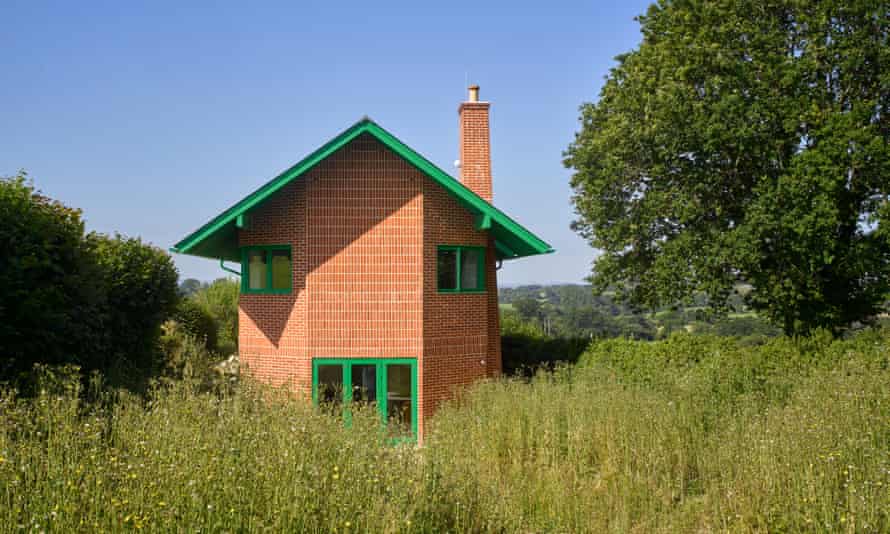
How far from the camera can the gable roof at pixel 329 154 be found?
13141 millimetres

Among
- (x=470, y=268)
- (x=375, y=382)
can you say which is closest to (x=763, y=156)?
(x=470, y=268)

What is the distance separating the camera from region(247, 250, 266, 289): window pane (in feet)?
47.9

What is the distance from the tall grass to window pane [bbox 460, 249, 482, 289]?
3.65 meters

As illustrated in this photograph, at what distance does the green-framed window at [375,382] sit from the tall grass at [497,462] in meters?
2.37

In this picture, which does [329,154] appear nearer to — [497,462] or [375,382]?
[375,382]

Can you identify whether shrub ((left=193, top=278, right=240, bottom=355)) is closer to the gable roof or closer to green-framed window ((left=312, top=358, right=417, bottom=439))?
the gable roof

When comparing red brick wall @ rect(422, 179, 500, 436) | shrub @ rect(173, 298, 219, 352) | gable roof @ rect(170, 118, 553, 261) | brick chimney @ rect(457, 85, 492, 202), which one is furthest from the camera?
shrub @ rect(173, 298, 219, 352)

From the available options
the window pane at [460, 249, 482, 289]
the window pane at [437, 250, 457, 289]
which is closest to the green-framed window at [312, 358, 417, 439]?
the window pane at [437, 250, 457, 289]

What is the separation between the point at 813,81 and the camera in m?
18.4

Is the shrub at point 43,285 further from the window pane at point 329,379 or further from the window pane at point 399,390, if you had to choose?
the window pane at point 399,390

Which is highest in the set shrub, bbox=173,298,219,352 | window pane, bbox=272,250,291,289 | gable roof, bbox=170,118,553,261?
gable roof, bbox=170,118,553,261

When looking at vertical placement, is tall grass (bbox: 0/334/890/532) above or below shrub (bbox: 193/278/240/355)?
below

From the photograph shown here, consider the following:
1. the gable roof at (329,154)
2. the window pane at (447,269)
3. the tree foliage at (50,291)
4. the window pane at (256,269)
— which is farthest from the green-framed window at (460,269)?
the tree foliage at (50,291)

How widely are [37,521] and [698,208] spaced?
708 inches
